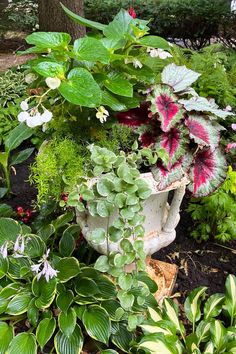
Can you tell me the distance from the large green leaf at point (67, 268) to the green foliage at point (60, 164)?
0.33 m

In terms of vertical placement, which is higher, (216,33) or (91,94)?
(91,94)

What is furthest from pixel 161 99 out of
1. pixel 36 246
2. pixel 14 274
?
pixel 14 274

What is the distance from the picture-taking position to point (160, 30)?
19.2ft

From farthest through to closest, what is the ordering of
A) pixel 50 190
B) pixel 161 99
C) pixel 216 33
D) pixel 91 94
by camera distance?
pixel 216 33
pixel 50 190
pixel 161 99
pixel 91 94

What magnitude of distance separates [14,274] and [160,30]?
4.69 meters

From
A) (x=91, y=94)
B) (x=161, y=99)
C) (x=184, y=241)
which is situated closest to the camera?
(x=91, y=94)

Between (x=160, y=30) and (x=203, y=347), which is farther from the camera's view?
(x=160, y=30)

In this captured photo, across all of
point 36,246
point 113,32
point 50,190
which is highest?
point 113,32

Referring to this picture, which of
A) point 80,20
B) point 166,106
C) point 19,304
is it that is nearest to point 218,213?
point 166,106

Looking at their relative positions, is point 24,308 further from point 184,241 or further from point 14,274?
point 184,241

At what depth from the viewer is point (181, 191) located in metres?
1.83

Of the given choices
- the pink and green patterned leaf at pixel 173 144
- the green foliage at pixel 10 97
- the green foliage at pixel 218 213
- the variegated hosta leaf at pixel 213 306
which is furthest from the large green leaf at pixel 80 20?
the green foliage at pixel 10 97

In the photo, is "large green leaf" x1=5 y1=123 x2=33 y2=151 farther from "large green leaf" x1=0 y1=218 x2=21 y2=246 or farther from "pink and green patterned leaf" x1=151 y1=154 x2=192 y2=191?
"pink and green patterned leaf" x1=151 y1=154 x2=192 y2=191

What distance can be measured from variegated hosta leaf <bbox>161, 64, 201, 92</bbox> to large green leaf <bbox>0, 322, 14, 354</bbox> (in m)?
1.20
